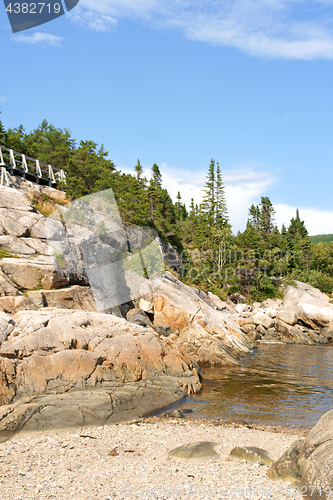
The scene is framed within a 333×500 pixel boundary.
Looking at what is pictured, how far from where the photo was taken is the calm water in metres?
12.6

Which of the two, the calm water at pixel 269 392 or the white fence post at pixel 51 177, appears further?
the white fence post at pixel 51 177

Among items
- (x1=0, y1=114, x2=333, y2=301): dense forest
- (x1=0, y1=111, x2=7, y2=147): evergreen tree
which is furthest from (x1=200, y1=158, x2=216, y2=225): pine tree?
(x1=0, y1=111, x2=7, y2=147): evergreen tree

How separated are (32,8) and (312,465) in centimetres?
1162

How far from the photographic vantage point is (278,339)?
3409 cm

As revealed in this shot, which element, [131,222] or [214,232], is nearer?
[131,222]

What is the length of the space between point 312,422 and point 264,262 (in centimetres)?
4421

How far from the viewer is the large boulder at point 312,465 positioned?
20.2ft

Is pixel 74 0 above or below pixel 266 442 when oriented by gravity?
above

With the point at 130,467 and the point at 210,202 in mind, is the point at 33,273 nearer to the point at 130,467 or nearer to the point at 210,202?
the point at 130,467

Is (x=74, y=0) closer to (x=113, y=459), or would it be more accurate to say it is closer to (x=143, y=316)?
(x=113, y=459)

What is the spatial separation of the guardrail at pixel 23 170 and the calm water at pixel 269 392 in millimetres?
19367

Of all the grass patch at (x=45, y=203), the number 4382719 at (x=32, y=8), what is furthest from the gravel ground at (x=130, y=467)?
the grass patch at (x=45, y=203)

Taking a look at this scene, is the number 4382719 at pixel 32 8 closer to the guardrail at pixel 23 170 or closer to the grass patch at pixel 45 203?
the grass patch at pixel 45 203

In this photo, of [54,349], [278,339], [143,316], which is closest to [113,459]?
[54,349]
